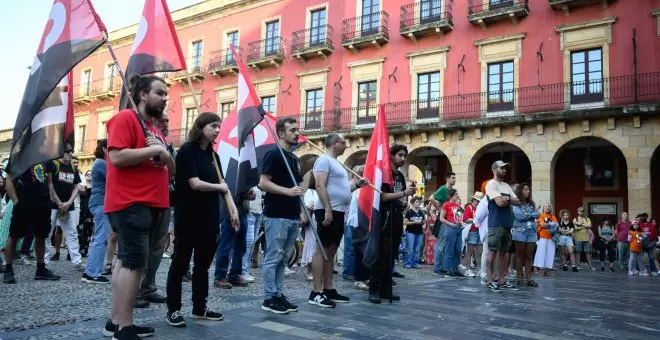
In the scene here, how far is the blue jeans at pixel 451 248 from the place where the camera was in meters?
8.64

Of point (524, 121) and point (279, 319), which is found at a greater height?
point (524, 121)

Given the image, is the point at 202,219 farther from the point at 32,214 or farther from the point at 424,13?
the point at 424,13

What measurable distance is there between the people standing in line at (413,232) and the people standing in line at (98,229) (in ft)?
18.9

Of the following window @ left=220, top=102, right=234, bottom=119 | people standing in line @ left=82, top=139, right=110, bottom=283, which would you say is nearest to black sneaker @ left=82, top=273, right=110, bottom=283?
people standing in line @ left=82, top=139, right=110, bottom=283

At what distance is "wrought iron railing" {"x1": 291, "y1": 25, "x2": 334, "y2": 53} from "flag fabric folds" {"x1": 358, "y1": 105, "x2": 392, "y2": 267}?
15944 millimetres

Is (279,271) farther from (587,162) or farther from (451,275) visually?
(587,162)

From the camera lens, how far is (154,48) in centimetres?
418

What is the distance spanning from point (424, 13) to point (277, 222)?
53.3ft

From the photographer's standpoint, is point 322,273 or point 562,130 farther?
point 562,130

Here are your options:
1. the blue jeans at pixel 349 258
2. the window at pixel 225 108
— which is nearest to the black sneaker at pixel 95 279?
the blue jeans at pixel 349 258

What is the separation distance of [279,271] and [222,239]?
6.23ft

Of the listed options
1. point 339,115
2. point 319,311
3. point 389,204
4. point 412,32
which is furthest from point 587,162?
point 319,311

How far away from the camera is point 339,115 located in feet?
67.1

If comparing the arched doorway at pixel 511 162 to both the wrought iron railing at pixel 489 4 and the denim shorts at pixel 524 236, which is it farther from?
the denim shorts at pixel 524 236
